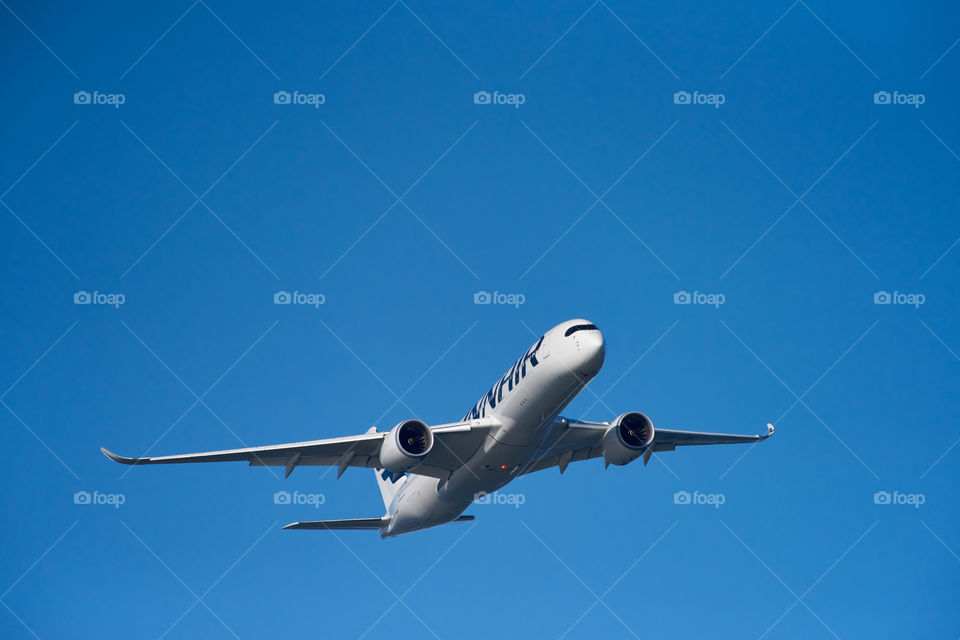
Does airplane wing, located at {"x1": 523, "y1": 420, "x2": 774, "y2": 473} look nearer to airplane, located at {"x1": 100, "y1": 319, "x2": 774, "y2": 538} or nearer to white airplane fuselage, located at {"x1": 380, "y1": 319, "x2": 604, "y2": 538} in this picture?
airplane, located at {"x1": 100, "y1": 319, "x2": 774, "y2": 538}

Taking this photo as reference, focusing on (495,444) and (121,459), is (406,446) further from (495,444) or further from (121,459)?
(121,459)

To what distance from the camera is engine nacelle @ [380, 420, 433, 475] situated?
34.3 metres

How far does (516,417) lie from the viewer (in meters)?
34.9

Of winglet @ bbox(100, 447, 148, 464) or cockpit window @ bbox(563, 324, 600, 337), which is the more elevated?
cockpit window @ bbox(563, 324, 600, 337)

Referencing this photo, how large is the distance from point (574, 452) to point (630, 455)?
15.3 ft

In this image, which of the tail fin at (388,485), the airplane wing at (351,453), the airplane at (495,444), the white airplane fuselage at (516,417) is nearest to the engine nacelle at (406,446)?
the airplane at (495,444)

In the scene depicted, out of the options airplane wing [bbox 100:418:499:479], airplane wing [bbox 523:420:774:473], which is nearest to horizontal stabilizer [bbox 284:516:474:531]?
airplane wing [bbox 100:418:499:479]

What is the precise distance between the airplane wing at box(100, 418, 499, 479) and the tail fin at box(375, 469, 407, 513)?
241 inches

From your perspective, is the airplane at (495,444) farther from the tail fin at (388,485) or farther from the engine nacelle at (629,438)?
the tail fin at (388,485)

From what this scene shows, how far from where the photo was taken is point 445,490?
129 ft

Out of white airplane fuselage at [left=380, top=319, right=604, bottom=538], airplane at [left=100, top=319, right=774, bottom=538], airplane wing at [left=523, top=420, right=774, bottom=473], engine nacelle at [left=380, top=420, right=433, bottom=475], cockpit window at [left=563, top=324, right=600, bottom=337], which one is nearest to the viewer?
white airplane fuselage at [left=380, top=319, right=604, bottom=538]

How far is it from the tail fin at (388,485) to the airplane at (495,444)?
46.9 inches

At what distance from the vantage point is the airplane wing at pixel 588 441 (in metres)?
39.2

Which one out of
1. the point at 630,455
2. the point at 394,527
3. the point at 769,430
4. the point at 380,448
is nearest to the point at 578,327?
the point at 630,455
